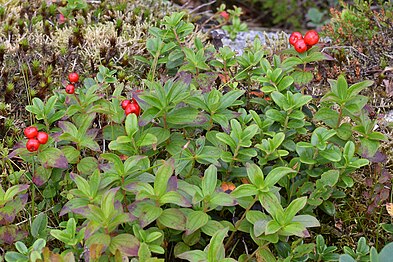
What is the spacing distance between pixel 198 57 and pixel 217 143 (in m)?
0.68

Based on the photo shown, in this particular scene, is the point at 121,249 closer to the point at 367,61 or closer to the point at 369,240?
the point at 369,240

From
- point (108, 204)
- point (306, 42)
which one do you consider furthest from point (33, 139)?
point (306, 42)

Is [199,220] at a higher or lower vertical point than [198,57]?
lower

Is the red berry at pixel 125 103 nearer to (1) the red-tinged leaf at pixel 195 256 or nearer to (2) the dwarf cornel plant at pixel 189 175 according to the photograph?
(2) the dwarf cornel plant at pixel 189 175

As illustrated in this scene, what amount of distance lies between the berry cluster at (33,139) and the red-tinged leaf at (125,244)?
25.3 inches

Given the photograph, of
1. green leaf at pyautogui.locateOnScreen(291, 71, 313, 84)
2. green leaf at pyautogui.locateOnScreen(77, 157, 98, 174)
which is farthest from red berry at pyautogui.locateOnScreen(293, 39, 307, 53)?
green leaf at pyautogui.locateOnScreen(77, 157, 98, 174)

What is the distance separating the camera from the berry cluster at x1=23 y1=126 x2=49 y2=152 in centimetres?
258

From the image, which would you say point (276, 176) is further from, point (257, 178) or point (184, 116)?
point (184, 116)

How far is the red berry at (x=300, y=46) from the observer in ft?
10.1

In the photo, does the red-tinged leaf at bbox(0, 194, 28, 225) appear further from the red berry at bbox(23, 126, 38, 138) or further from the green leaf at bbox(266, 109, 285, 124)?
the green leaf at bbox(266, 109, 285, 124)

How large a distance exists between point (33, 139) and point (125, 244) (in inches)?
28.7

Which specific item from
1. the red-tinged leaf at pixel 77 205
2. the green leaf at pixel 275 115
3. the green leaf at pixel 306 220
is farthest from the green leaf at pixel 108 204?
the green leaf at pixel 275 115

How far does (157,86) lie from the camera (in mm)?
2656

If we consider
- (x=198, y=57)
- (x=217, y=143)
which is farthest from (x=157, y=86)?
(x=198, y=57)
